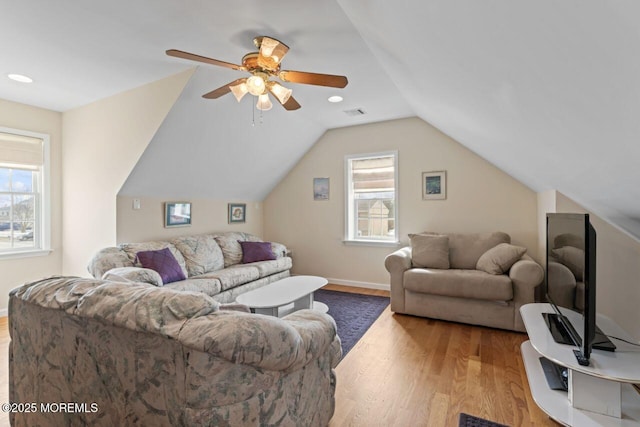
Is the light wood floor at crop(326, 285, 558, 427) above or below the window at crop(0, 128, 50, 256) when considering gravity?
below

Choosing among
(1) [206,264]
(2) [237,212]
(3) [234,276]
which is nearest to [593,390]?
(3) [234,276]

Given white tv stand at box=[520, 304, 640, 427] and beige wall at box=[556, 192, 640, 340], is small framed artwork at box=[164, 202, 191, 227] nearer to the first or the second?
white tv stand at box=[520, 304, 640, 427]

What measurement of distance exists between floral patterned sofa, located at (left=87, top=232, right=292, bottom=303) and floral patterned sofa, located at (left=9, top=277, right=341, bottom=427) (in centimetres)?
117

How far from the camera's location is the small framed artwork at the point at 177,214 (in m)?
3.98

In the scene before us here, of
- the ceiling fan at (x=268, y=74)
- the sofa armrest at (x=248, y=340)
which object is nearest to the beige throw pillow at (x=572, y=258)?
the sofa armrest at (x=248, y=340)

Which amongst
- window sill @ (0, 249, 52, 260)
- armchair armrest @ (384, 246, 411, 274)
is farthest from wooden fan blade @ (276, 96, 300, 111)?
window sill @ (0, 249, 52, 260)

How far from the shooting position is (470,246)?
372 centimetres

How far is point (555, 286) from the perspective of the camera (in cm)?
227

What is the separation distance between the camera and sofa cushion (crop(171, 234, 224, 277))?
374cm

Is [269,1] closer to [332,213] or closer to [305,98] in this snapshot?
[305,98]

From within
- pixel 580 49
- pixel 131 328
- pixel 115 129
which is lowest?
pixel 131 328

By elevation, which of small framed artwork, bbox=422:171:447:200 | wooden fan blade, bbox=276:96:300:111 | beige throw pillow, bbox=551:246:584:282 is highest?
wooden fan blade, bbox=276:96:300:111

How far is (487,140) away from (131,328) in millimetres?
3133

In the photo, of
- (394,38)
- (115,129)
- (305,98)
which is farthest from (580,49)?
(115,129)
